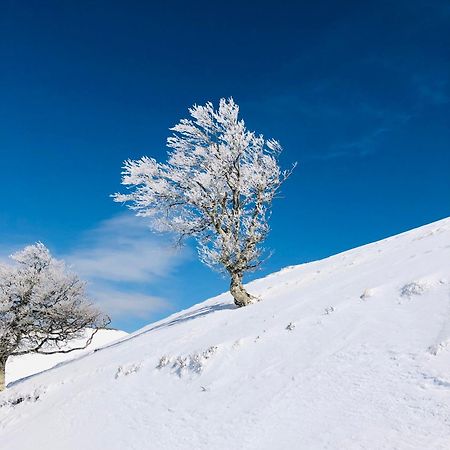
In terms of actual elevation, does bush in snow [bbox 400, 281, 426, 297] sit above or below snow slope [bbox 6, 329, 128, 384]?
below

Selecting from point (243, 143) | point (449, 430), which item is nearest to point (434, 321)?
point (449, 430)

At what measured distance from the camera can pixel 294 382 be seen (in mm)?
8406

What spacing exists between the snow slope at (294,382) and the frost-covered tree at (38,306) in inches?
358

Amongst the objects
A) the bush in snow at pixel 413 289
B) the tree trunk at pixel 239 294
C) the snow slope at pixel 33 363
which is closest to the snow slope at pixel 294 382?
the bush in snow at pixel 413 289

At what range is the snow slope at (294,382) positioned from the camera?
261 inches

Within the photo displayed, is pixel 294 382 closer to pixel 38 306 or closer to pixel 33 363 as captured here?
pixel 38 306

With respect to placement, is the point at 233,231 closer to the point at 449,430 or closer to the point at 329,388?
the point at 329,388

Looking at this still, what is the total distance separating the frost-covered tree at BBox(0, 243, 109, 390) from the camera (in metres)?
23.8

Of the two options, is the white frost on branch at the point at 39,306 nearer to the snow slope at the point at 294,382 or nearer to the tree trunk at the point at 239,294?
the snow slope at the point at 294,382

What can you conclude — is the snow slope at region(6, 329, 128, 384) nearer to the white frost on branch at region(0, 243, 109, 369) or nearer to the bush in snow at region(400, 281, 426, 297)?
the white frost on branch at region(0, 243, 109, 369)

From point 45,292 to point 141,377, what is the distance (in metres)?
14.4

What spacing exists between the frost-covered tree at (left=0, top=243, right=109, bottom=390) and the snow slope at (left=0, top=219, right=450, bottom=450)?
9090 millimetres

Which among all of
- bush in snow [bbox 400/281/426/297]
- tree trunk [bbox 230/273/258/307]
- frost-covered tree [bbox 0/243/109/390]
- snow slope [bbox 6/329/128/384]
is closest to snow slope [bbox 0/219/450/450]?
bush in snow [bbox 400/281/426/297]

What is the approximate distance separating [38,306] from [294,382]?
20.4 m
